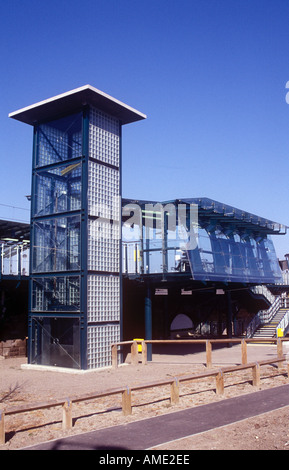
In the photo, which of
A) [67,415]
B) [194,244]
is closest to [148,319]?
[194,244]

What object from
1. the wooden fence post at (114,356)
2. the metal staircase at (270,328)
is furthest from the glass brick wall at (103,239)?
the metal staircase at (270,328)

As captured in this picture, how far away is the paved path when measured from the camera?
697cm

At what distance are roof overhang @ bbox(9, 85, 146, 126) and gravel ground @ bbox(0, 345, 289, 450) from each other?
1044 cm

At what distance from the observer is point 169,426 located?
788cm

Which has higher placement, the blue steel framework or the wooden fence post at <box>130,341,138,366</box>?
the blue steel framework

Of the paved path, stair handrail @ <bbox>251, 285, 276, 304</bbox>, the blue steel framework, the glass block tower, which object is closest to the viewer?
the paved path

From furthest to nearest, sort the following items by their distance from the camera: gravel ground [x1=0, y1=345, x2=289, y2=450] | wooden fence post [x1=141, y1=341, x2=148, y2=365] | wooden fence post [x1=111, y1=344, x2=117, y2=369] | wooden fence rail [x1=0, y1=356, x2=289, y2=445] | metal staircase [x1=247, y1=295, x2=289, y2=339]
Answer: metal staircase [x1=247, y1=295, x2=289, y2=339] < wooden fence post [x1=141, y1=341, x2=148, y2=365] < wooden fence post [x1=111, y1=344, x2=117, y2=369] < wooden fence rail [x1=0, y1=356, x2=289, y2=445] < gravel ground [x1=0, y1=345, x2=289, y2=450]

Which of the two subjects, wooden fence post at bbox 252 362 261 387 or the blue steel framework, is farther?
the blue steel framework

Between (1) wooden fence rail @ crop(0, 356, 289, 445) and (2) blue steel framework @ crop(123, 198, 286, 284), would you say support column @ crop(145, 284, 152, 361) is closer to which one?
(2) blue steel framework @ crop(123, 198, 286, 284)

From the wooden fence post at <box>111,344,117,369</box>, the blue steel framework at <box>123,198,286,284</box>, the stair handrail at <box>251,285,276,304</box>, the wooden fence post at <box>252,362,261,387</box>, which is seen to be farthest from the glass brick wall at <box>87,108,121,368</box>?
the stair handrail at <box>251,285,276,304</box>

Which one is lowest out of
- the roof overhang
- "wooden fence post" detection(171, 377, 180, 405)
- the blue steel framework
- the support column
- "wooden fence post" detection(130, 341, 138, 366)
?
"wooden fence post" detection(130, 341, 138, 366)
